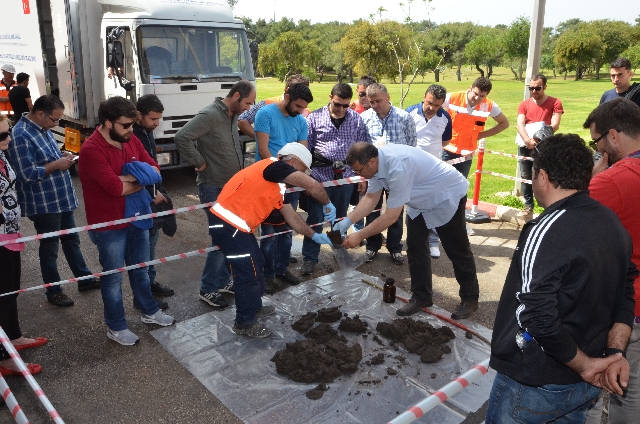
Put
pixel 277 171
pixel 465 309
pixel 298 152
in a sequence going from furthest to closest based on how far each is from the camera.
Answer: pixel 465 309 → pixel 298 152 → pixel 277 171

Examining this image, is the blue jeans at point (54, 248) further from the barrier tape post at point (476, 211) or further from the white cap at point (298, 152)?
the barrier tape post at point (476, 211)

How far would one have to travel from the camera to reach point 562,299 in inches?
79.7

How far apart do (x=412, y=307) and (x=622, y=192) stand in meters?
2.83

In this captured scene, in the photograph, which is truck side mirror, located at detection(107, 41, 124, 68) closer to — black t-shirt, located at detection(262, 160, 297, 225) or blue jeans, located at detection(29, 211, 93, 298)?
blue jeans, located at detection(29, 211, 93, 298)

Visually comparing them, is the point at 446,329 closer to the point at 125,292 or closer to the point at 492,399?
the point at 492,399

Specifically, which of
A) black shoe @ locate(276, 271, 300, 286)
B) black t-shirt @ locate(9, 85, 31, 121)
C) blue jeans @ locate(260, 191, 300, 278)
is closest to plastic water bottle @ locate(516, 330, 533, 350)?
blue jeans @ locate(260, 191, 300, 278)

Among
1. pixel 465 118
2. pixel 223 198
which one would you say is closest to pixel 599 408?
pixel 223 198

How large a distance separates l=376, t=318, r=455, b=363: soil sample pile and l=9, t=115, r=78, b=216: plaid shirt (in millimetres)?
3212

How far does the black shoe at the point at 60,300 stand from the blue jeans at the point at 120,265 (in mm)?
902

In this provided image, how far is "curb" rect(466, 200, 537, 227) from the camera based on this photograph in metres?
7.86

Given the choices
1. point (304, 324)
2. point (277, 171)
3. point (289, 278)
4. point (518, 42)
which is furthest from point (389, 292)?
point (518, 42)

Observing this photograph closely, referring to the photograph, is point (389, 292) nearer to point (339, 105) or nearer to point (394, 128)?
point (394, 128)

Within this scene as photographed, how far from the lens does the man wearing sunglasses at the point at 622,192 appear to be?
2.23 m

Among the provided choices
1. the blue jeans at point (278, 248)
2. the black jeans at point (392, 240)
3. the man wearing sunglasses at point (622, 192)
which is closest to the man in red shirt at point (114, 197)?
the blue jeans at point (278, 248)
